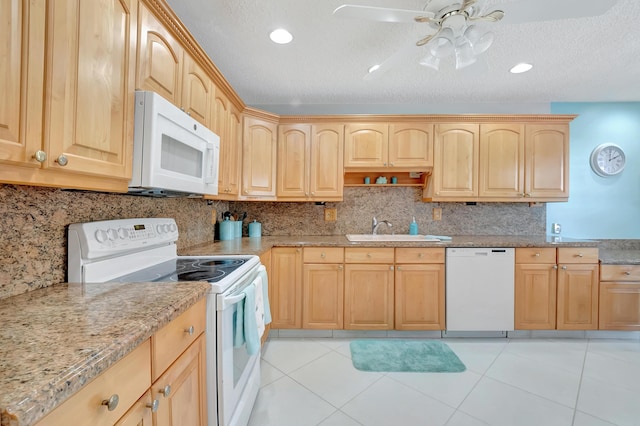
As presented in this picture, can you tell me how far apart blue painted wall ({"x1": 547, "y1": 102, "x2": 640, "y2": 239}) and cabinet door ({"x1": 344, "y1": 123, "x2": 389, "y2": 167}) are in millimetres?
1948

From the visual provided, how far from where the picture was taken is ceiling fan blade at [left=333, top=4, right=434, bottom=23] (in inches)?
49.9

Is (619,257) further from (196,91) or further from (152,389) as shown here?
(196,91)

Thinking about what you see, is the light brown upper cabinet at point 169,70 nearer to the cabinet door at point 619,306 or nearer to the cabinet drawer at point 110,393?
the cabinet drawer at point 110,393

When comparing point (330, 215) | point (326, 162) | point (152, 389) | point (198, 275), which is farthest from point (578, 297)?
point (152, 389)

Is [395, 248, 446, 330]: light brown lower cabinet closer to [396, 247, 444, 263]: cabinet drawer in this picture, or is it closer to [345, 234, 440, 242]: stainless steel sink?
[396, 247, 444, 263]: cabinet drawer

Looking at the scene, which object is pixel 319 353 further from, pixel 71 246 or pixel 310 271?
pixel 71 246

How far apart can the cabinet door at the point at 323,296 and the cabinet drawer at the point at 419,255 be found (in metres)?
0.55

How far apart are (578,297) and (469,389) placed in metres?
1.55

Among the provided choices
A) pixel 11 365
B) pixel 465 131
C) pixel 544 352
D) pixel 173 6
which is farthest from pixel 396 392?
pixel 173 6

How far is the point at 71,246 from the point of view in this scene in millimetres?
1121

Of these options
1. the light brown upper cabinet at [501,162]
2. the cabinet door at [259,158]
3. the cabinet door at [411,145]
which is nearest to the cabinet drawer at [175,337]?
the cabinet door at [259,158]

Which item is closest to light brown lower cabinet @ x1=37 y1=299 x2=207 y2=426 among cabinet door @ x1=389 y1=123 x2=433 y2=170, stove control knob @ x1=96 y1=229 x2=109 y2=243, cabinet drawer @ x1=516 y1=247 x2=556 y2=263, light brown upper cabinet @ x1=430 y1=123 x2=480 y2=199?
stove control knob @ x1=96 y1=229 x2=109 y2=243

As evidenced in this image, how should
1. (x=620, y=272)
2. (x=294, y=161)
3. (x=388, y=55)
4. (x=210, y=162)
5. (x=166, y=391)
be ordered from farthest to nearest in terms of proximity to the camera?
(x=294, y=161), (x=620, y=272), (x=388, y=55), (x=210, y=162), (x=166, y=391)

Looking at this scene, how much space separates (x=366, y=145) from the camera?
274 centimetres
